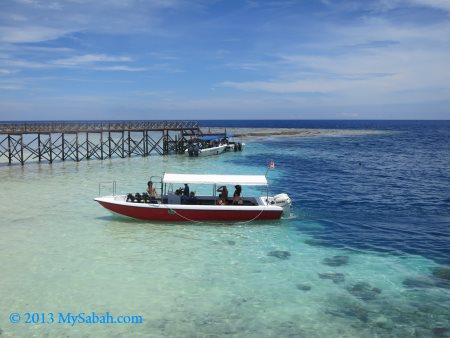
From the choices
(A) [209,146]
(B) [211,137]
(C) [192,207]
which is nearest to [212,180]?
(C) [192,207]

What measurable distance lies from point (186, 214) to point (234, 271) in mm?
6698

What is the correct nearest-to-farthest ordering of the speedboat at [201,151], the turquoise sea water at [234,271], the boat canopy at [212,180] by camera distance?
the turquoise sea water at [234,271]
the boat canopy at [212,180]
the speedboat at [201,151]

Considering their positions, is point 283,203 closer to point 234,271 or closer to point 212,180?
point 212,180

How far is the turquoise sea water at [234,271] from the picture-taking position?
37.0ft

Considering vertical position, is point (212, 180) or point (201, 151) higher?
point (201, 151)

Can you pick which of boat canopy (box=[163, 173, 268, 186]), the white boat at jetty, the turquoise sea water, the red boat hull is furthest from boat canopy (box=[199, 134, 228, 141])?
the red boat hull

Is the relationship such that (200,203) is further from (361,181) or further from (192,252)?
(361,181)

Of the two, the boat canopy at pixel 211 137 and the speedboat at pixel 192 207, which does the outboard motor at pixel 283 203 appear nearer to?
the speedboat at pixel 192 207

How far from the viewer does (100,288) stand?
526 inches

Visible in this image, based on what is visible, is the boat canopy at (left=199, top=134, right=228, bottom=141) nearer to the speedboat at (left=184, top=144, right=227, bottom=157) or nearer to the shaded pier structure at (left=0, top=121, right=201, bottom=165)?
the speedboat at (left=184, top=144, right=227, bottom=157)

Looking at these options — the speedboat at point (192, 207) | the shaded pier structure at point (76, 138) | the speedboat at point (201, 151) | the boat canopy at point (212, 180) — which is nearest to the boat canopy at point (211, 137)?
the speedboat at point (201, 151)

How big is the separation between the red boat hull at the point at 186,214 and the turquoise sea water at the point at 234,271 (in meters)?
0.45

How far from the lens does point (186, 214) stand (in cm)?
2097

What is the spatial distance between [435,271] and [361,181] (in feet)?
74.2
